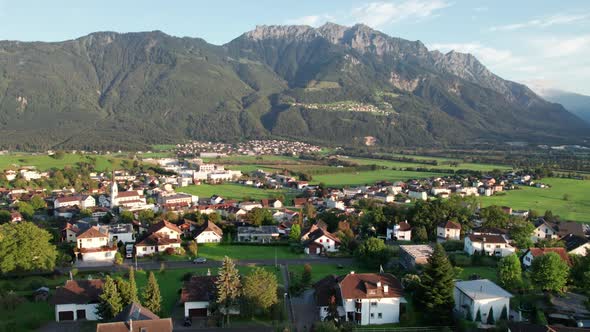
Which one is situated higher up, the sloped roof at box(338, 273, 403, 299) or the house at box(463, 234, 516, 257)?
the sloped roof at box(338, 273, 403, 299)

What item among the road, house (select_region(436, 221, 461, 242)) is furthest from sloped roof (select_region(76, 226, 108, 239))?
house (select_region(436, 221, 461, 242))

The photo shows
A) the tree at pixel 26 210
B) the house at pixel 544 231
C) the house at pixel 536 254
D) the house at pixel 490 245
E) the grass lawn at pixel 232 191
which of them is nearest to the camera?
the house at pixel 536 254

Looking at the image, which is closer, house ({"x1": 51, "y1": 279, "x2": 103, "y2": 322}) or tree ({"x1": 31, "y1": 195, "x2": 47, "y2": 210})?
house ({"x1": 51, "y1": 279, "x2": 103, "y2": 322})

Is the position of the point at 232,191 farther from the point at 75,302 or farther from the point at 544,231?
the point at 75,302

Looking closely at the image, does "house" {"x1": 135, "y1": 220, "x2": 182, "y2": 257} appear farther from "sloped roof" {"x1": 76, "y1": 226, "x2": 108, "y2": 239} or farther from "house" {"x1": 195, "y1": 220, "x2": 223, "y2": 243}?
"sloped roof" {"x1": 76, "y1": 226, "x2": 108, "y2": 239}

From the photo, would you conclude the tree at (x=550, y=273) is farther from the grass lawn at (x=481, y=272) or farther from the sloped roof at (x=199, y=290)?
the sloped roof at (x=199, y=290)

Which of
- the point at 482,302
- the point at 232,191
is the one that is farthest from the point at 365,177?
the point at 482,302

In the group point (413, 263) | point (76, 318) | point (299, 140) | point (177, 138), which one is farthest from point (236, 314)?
point (177, 138)

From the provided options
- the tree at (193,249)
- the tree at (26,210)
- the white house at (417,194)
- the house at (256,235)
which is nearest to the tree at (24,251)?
the tree at (193,249)
